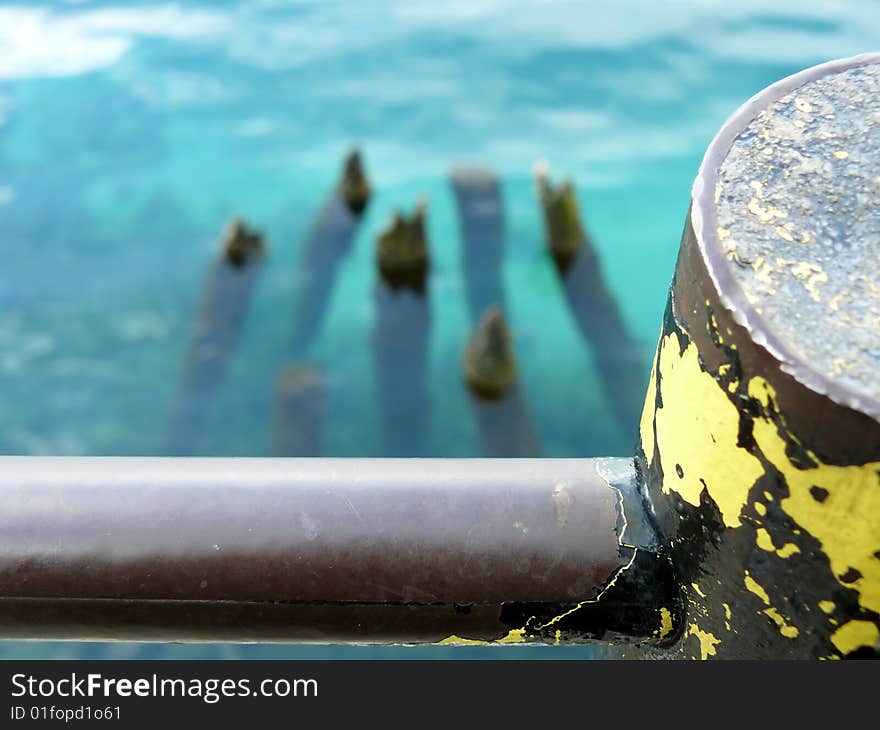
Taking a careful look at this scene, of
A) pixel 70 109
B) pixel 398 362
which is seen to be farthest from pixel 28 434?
pixel 70 109

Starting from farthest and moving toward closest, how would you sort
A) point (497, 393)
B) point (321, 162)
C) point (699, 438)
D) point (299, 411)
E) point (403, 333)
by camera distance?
point (321, 162), point (403, 333), point (299, 411), point (497, 393), point (699, 438)

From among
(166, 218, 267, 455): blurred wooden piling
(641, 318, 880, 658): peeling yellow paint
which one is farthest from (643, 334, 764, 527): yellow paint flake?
(166, 218, 267, 455): blurred wooden piling

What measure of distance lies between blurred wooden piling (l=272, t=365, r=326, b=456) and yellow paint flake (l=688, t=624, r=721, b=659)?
452cm

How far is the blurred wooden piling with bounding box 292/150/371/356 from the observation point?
20.9 ft

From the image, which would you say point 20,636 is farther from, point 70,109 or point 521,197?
point 70,109

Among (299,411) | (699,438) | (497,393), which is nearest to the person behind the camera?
(699,438)

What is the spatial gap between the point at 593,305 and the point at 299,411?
206cm

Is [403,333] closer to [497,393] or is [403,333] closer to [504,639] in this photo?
[497,393]

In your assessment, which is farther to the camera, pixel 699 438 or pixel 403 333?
pixel 403 333

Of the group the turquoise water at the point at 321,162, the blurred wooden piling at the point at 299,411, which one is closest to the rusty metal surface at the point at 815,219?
the turquoise water at the point at 321,162

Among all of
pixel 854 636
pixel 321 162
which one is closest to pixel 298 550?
pixel 854 636

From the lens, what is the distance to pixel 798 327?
66 centimetres

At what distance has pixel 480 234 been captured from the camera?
6820mm

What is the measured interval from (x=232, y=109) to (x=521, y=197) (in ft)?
9.89
